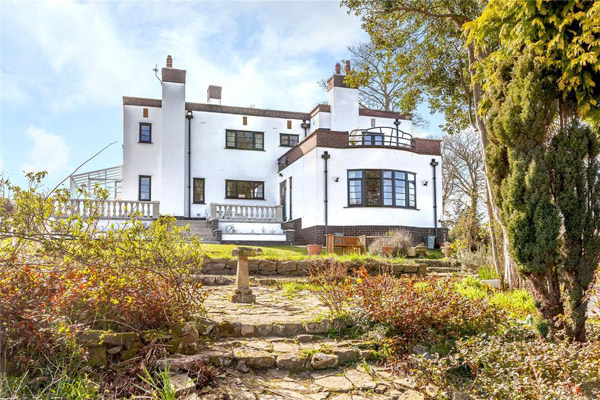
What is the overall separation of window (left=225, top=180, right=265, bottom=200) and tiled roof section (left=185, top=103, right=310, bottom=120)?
3677mm

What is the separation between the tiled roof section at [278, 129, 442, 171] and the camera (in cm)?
2038

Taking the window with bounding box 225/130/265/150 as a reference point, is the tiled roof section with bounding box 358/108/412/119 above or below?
above

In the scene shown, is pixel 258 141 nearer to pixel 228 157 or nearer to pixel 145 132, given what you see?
pixel 228 157

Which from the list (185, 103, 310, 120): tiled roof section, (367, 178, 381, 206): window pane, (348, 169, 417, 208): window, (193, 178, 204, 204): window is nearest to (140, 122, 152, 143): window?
(185, 103, 310, 120): tiled roof section

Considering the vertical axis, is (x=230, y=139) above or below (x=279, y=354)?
above

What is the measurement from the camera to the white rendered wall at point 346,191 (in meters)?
20.2

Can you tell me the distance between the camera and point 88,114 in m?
5.92

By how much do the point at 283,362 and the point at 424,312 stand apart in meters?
1.98

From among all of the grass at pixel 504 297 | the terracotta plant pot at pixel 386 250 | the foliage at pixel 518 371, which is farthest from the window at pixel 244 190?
the foliage at pixel 518 371

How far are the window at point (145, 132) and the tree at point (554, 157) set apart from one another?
2070 centimetres

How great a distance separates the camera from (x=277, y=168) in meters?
25.8

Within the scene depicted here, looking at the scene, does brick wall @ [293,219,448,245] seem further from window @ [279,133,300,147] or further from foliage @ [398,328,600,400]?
foliage @ [398,328,600,400]

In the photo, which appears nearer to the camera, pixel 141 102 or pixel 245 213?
pixel 245 213

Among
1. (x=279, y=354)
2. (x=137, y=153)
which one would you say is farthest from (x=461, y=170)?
(x=279, y=354)
